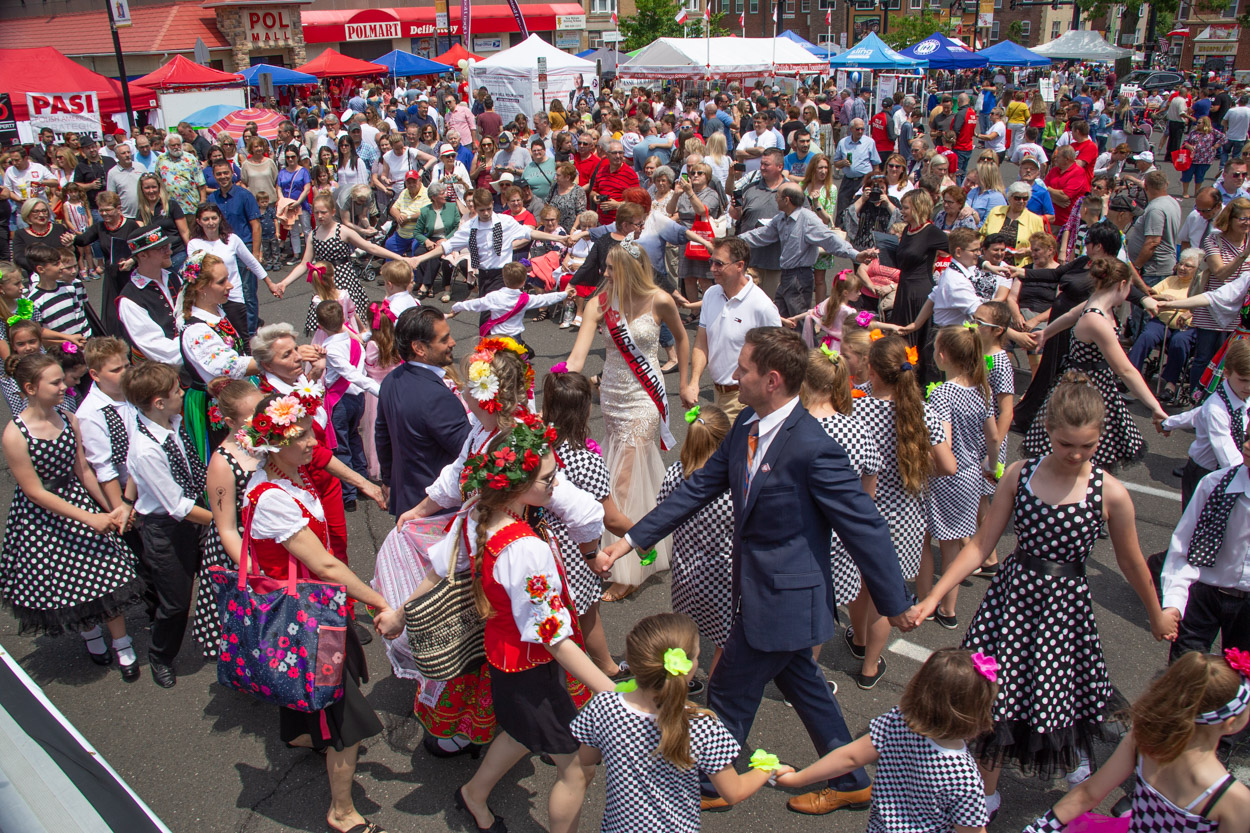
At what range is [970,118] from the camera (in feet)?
54.4

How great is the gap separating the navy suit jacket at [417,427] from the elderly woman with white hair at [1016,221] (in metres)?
6.42

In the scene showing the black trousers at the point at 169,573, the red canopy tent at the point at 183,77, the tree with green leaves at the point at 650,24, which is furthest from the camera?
the tree with green leaves at the point at 650,24

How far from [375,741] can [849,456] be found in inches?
98.7

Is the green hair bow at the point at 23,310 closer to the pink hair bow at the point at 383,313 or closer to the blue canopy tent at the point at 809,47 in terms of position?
the pink hair bow at the point at 383,313

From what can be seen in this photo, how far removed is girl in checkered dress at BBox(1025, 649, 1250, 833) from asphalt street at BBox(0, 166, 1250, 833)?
1066 millimetres

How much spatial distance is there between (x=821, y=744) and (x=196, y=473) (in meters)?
3.55

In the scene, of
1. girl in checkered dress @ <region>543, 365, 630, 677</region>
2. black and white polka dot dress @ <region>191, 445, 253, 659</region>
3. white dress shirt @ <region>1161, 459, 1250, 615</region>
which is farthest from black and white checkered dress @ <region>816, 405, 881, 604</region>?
black and white polka dot dress @ <region>191, 445, 253, 659</region>

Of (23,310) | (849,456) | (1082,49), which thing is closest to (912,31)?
(1082,49)

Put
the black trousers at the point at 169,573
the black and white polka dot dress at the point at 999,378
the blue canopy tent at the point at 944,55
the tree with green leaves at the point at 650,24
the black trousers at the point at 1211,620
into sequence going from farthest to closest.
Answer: the tree with green leaves at the point at 650,24
the blue canopy tent at the point at 944,55
the black and white polka dot dress at the point at 999,378
the black trousers at the point at 169,573
the black trousers at the point at 1211,620

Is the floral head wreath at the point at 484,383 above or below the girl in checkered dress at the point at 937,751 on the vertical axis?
above

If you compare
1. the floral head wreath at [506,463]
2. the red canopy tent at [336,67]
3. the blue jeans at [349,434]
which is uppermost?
the red canopy tent at [336,67]

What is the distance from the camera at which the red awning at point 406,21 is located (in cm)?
4222

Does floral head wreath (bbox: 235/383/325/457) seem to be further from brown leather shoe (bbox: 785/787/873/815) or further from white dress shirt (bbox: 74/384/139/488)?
brown leather shoe (bbox: 785/787/873/815)

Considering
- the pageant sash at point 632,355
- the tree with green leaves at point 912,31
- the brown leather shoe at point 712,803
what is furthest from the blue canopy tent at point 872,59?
the brown leather shoe at point 712,803
